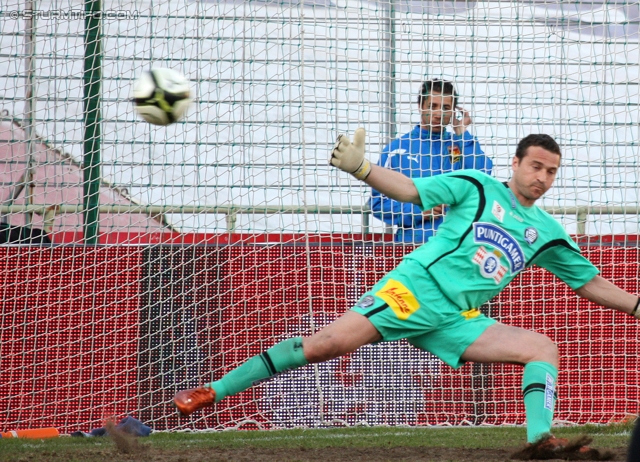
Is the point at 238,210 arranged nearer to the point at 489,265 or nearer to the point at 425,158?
the point at 425,158

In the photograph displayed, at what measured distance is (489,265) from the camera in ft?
17.8

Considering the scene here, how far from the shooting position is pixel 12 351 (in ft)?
26.8

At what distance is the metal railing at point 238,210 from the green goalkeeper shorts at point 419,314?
296 centimetres

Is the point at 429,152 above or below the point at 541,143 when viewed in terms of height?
above

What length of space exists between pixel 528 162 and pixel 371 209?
2.60m

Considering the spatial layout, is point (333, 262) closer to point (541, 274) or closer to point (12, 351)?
point (541, 274)

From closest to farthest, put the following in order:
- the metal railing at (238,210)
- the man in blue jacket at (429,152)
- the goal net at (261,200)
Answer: the man in blue jacket at (429,152)
the goal net at (261,200)
the metal railing at (238,210)

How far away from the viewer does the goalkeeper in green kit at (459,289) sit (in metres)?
5.20

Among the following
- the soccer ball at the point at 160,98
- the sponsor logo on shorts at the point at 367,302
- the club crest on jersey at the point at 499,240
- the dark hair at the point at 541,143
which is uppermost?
the soccer ball at the point at 160,98

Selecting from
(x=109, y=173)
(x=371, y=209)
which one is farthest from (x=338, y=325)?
(x=109, y=173)

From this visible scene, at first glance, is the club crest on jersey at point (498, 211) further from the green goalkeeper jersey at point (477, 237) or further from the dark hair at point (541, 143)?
the dark hair at point (541, 143)

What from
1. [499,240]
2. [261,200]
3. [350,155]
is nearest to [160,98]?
[350,155]

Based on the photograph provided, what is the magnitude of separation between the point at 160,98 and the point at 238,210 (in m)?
2.72

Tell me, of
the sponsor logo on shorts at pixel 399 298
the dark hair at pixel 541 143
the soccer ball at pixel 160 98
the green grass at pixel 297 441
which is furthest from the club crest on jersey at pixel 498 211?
the soccer ball at pixel 160 98
